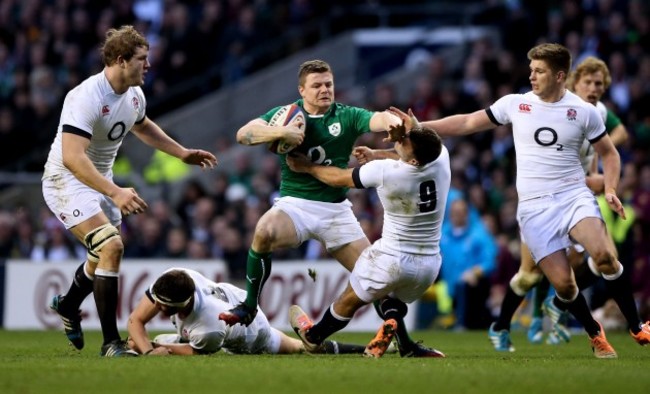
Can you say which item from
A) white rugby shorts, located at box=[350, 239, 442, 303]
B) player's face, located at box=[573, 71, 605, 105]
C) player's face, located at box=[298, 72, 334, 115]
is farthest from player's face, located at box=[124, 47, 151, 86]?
player's face, located at box=[573, 71, 605, 105]

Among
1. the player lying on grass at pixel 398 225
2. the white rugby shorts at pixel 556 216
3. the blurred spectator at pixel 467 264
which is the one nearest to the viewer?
the player lying on grass at pixel 398 225

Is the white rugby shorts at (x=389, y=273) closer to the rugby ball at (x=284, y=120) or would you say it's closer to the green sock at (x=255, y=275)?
the green sock at (x=255, y=275)

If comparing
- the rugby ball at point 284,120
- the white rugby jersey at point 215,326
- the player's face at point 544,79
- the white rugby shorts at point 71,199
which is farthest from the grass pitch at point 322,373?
the player's face at point 544,79

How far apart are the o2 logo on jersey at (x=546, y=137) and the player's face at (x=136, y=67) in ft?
10.5

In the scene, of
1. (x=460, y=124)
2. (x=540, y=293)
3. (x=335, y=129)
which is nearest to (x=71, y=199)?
(x=335, y=129)

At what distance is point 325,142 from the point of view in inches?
438

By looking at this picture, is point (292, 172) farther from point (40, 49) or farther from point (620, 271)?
point (40, 49)

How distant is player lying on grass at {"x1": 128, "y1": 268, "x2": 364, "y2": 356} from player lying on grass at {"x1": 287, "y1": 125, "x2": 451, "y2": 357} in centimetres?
59

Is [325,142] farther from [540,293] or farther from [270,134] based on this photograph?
[540,293]

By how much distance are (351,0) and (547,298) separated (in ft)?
43.9

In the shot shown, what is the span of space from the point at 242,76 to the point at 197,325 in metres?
14.1

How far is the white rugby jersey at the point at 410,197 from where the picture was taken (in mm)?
10469

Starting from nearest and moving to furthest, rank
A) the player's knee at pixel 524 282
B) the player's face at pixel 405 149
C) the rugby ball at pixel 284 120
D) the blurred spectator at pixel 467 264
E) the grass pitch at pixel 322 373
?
the grass pitch at pixel 322 373 → the player's face at pixel 405 149 → the rugby ball at pixel 284 120 → the player's knee at pixel 524 282 → the blurred spectator at pixel 467 264

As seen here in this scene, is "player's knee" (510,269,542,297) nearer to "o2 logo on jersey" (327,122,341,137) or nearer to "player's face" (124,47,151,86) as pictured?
"o2 logo on jersey" (327,122,341,137)
